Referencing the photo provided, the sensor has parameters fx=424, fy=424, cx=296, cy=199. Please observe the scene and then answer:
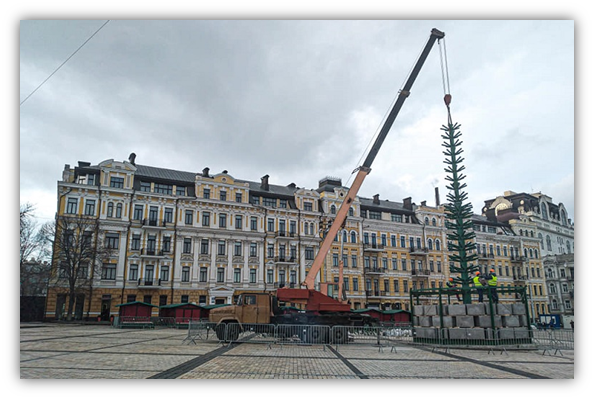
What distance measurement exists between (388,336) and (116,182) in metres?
29.0

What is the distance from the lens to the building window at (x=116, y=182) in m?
37.3

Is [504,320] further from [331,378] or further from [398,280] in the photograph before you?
[398,280]

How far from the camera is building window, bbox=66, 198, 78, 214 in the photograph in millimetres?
35281

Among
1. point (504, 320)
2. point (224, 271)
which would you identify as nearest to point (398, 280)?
point (224, 271)

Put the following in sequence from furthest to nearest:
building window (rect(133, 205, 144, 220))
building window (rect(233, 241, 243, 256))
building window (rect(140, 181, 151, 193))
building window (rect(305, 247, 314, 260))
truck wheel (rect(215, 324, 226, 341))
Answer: building window (rect(305, 247, 314, 260)), building window (rect(233, 241, 243, 256)), building window (rect(140, 181, 151, 193)), building window (rect(133, 205, 144, 220)), truck wheel (rect(215, 324, 226, 341))

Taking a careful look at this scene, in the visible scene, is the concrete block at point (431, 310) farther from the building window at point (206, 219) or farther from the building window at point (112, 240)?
the building window at point (112, 240)

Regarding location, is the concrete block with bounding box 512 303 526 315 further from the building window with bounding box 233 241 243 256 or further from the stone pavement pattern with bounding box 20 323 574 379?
the building window with bounding box 233 241 243 256

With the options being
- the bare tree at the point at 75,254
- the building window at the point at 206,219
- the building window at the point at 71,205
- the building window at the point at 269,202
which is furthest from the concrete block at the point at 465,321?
the building window at the point at 71,205

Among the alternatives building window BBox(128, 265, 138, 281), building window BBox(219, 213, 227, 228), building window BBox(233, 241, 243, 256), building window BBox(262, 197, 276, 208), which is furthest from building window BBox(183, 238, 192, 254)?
building window BBox(262, 197, 276, 208)

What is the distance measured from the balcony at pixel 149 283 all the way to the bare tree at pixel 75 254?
3.51m

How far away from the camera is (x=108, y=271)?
118ft

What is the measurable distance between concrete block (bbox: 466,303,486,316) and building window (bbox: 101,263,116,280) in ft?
98.2

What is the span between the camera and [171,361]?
11.4 meters
